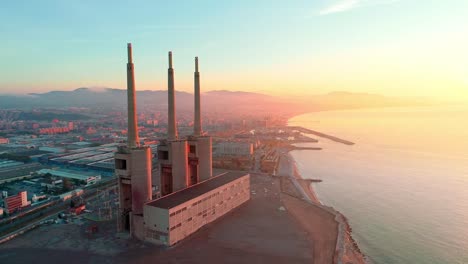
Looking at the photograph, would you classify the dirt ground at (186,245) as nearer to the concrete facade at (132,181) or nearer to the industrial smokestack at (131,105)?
the concrete facade at (132,181)

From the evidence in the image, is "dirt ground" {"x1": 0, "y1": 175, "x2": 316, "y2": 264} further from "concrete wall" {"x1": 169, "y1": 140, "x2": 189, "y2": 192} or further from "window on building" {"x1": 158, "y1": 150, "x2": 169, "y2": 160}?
"window on building" {"x1": 158, "y1": 150, "x2": 169, "y2": 160}

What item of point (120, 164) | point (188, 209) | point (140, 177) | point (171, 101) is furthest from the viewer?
point (171, 101)

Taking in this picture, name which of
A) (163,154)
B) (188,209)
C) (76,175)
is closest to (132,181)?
(188,209)

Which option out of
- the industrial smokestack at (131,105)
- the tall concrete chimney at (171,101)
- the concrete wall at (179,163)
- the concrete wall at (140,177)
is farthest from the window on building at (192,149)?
the concrete wall at (140,177)

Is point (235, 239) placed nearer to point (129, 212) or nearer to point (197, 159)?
point (129, 212)

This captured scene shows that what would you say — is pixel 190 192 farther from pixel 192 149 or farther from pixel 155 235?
pixel 192 149

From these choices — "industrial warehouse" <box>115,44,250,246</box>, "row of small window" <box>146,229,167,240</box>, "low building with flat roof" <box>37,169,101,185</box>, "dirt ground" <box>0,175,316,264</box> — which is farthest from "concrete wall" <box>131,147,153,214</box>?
"low building with flat roof" <box>37,169,101,185</box>

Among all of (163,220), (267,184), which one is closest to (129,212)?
(163,220)
